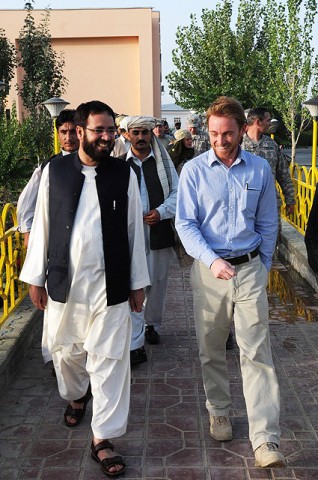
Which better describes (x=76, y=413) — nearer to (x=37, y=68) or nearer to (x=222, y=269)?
(x=222, y=269)

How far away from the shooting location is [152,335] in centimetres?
585

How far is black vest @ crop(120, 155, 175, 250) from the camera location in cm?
548

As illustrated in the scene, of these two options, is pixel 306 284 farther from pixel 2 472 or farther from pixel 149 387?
pixel 2 472

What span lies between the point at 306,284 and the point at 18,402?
4.39 m

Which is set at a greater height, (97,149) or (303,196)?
(97,149)

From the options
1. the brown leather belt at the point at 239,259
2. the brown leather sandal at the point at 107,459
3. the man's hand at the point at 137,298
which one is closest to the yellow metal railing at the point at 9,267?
the man's hand at the point at 137,298

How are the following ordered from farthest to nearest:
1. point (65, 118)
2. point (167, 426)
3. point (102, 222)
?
1. point (65, 118)
2. point (167, 426)
3. point (102, 222)

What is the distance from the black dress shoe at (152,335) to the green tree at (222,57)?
2509 cm

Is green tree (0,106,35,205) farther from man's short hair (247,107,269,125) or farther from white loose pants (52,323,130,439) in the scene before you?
white loose pants (52,323,130,439)

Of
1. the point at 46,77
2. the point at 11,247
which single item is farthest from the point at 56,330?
the point at 46,77

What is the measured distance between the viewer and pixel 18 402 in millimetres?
4660

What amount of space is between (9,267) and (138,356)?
1.27m

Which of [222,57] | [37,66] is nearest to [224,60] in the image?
[222,57]

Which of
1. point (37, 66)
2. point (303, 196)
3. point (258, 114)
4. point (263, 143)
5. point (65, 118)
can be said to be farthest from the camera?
point (37, 66)
